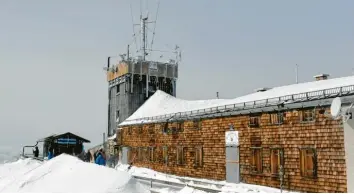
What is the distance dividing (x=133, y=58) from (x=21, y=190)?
28.2 meters

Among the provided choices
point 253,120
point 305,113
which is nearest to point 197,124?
point 253,120

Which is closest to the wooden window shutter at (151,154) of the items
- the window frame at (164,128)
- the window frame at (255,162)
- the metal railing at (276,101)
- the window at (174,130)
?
the window frame at (164,128)

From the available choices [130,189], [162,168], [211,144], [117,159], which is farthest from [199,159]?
[117,159]

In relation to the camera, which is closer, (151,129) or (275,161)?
(275,161)

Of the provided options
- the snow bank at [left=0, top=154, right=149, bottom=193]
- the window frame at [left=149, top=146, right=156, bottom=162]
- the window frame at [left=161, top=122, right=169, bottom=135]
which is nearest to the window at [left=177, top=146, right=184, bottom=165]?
the window frame at [left=161, top=122, right=169, bottom=135]

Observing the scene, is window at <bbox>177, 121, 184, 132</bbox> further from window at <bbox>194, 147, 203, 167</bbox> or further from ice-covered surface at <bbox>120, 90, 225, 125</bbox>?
ice-covered surface at <bbox>120, 90, 225, 125</bbox>

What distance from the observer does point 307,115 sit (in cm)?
1905

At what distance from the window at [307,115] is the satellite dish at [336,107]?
1.92 m

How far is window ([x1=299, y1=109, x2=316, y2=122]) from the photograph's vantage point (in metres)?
18.8

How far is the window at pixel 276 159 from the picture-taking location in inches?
800

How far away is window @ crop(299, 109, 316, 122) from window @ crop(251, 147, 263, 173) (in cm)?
337

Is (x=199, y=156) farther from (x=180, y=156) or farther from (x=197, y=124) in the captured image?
(x=180, y=156)

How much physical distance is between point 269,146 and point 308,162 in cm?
260

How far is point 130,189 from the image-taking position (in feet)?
59.9
